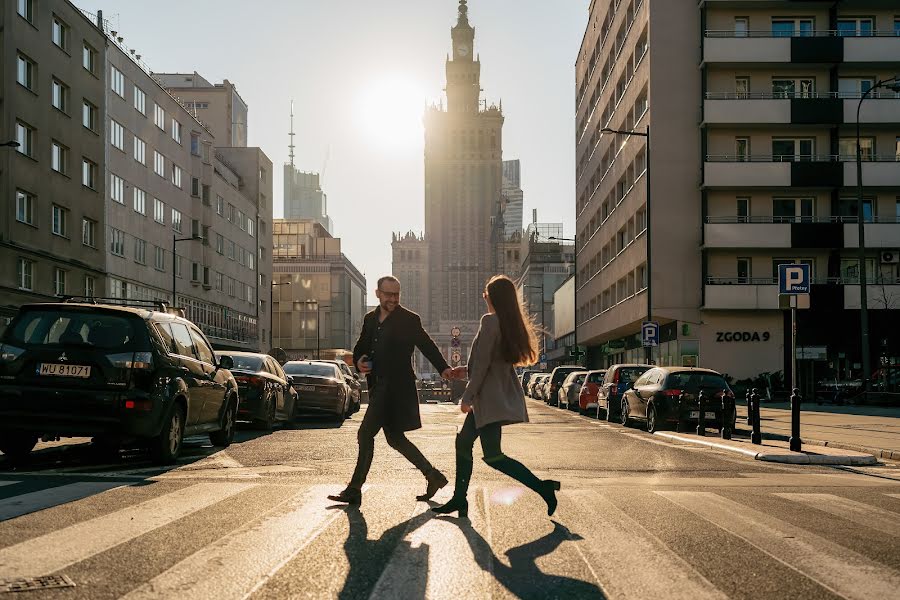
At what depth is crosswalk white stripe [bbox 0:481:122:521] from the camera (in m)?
7.04

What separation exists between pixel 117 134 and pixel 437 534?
48221 millimetres

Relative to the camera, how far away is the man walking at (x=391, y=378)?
798 cm

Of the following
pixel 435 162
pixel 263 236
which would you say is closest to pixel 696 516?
pixel 263 236

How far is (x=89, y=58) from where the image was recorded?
153 ft

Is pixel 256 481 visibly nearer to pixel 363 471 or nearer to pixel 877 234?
pixel 363 471

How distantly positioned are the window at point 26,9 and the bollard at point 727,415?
32.1 m

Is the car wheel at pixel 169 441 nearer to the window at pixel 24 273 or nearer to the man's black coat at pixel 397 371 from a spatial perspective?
the man's black coat at pixel 397 371

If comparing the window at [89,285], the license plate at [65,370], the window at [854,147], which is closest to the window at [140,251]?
the window at [89,285]

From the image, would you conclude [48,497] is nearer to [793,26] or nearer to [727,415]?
[727,415]

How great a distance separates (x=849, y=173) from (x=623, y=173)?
40.1ft

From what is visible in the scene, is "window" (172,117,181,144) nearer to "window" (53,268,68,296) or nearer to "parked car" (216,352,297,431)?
"window" (53,268,68,296)

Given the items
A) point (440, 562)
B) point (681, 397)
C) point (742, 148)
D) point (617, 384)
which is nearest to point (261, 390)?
point (681, 397)

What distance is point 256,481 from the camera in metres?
9.48

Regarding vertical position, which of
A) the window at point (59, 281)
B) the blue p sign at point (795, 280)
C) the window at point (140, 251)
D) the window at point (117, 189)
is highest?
the window at point (117, 189)
